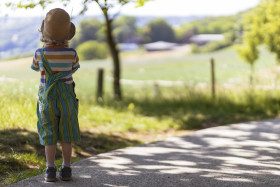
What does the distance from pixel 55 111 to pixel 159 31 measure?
103027 millimetres

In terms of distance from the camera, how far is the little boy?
385 cm

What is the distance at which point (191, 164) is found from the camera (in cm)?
484

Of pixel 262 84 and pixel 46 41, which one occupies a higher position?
pixel 46 41

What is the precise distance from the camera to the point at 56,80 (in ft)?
12.8

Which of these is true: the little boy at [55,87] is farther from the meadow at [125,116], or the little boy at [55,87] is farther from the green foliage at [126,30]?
the green foliage at [126,30]

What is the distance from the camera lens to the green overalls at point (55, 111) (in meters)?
3.85

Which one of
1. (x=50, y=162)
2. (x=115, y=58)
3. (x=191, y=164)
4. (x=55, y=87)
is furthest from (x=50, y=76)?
(x=115, y=58)

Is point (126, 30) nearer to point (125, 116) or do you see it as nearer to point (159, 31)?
point (159, 31)

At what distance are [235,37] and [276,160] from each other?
276ft

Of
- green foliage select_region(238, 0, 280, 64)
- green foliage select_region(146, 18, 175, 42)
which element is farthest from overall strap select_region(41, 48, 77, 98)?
green foliage select_region(146, 18, 175, 42)

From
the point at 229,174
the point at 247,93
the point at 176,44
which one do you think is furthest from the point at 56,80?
the point at 176,44

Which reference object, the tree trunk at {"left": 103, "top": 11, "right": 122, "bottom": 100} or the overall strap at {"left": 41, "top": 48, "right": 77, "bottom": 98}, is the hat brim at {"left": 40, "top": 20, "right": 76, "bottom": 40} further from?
the tree trunk at {"left": 103, "top": 11, "right": 122, "bottom": 100}

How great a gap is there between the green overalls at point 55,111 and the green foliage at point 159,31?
329 feet

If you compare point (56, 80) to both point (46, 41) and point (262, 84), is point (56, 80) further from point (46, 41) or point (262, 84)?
point (262, 84)
